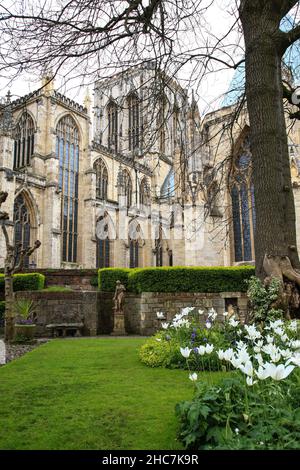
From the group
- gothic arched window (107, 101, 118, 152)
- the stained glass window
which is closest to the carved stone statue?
gothic arched window (107, 101, 118, 152)

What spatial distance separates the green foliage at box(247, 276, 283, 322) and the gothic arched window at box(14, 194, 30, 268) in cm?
2507

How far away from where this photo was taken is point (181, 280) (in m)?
13.7

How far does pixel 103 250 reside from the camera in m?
35.4

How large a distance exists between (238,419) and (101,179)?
3687 cm

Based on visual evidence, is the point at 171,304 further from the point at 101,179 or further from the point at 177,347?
the point at 101,179

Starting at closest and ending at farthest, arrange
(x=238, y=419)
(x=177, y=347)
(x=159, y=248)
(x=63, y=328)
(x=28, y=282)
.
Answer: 1. (x=238, y=419)
2. (x=177, y=347)
3. (x=63, y=328)
4. (x=28, y=282)
5. (x=159, y=248)

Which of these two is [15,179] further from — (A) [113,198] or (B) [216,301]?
(B) [216,301]

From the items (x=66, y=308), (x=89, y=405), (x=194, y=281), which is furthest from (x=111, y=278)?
(x=89, y=405)

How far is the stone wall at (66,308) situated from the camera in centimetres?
1379

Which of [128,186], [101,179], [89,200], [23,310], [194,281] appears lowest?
[23,310]

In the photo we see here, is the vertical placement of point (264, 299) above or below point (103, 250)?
below

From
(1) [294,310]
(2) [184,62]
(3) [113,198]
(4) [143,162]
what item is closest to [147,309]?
(1) [294,310]

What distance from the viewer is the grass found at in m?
2.90

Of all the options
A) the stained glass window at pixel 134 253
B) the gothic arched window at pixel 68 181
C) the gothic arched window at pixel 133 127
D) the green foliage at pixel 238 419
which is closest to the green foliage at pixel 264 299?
the green foliage at pixel 238 419
